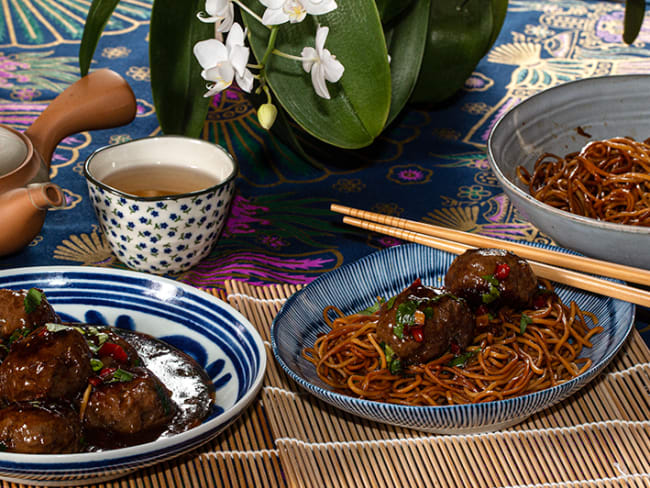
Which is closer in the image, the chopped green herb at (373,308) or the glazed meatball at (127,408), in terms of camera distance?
the glazed meatball at (127,408)

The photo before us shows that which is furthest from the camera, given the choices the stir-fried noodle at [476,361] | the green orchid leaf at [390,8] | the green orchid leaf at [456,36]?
the green orchid leaf at [456,36]

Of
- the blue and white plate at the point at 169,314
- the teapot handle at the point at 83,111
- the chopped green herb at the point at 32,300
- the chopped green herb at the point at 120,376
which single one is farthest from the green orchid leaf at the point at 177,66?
the chopped green herb at the point at 120,376

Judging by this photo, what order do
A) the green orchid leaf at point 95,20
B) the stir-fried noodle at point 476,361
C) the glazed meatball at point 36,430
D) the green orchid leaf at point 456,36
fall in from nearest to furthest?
the glazed meatball at point 36,430 → the stir-fried noodle at point 476,361 → the green orchid leaf at point 95,20 → the green orchid leaf at point 456,36

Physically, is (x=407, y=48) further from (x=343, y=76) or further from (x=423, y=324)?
(x=423, y=324)

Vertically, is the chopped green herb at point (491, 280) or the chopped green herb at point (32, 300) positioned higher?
the chopped green herb at point (32, 300)

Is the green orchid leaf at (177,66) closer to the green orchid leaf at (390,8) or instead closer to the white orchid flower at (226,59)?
the white orchid flower at (226,59)

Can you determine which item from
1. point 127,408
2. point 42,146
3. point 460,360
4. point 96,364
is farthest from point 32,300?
point 460,360

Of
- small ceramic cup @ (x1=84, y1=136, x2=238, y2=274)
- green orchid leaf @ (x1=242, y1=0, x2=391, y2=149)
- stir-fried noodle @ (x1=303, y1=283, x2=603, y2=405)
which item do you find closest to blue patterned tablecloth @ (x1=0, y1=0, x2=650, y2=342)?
small ceramic cup @ (x1=84, y1=136, x2=238, y2=274)
